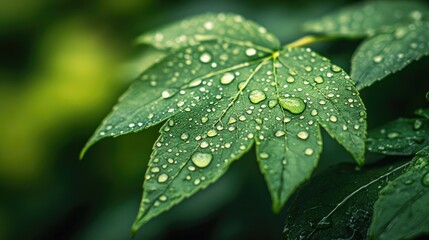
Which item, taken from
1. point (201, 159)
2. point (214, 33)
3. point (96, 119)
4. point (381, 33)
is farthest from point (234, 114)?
point (96, 119)

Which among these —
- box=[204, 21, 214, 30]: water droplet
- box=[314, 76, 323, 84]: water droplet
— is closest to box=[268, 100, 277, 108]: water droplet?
box=[314, 76, 323, 84]: water droplet

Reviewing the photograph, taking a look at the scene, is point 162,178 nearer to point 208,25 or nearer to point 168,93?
point 168,93

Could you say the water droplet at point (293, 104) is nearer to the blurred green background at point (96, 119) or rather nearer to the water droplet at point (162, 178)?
the water droplet at point (162, 178)

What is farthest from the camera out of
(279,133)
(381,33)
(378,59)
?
(381,33)

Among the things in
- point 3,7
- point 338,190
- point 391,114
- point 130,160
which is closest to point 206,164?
point 338,190

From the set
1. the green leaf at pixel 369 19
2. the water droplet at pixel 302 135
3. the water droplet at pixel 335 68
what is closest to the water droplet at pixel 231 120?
the water droplet at pixel 302 135

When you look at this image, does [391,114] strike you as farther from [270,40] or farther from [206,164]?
[206,164]

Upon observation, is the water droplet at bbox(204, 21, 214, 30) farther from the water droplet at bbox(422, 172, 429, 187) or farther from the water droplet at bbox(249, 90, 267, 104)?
the water droplet at bbox(422, 172, 429, 187)
